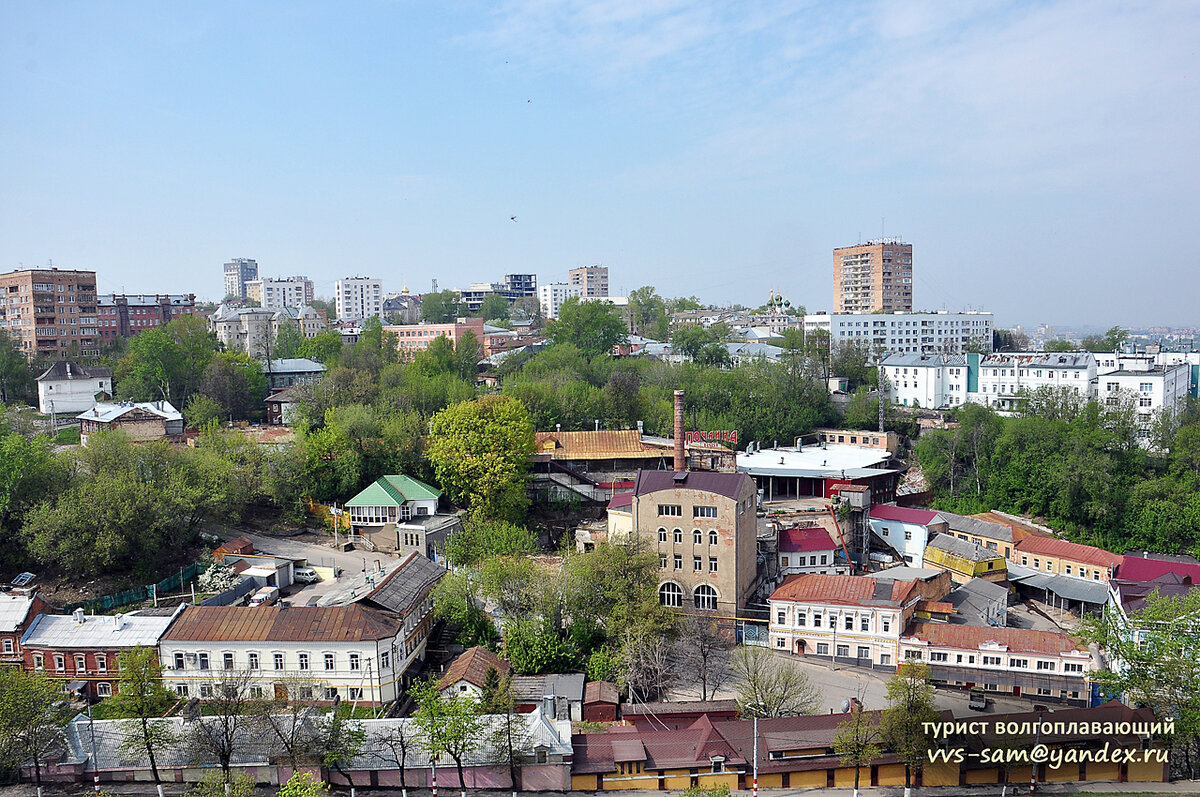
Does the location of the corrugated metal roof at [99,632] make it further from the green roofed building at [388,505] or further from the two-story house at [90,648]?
the green roofed building at [388,505]

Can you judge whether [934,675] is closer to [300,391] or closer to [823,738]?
[823,738]

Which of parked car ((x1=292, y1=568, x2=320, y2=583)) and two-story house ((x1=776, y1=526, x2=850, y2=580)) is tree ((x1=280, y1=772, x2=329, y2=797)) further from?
two-story house ((x1=776, y1=526, x2=850, y2=580))

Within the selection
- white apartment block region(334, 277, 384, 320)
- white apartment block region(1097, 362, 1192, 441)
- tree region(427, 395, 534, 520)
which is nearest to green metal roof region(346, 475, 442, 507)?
tree region(427, 395, 534, 520)

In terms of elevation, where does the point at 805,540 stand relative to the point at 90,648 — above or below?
above

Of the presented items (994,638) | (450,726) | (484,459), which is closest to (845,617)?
(994,638)

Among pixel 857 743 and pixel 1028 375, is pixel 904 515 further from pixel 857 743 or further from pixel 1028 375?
pixel 1028 375

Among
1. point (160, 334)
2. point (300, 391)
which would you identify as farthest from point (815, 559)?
point (160, 334)
